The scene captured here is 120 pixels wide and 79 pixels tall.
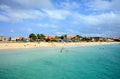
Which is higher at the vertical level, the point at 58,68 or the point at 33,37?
the point at 33,37

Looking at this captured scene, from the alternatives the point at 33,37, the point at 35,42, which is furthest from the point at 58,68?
the point at 33,37

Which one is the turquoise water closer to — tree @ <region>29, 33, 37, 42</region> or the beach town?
the beach town

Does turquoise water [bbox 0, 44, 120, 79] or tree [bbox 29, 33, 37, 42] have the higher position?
tree [bbox 29, 33, 37, 42]

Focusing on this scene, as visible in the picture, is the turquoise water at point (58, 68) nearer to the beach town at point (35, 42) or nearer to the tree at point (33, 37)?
the beach town at point (35, 42)

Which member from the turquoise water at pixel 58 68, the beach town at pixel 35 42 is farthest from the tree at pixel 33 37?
the turquoise water at pixel 58 68

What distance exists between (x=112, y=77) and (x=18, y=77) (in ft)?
28.9

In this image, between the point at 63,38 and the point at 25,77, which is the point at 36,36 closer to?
the point at 63,38

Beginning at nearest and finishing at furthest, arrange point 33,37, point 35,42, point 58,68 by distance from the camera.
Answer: point 58,68
point 35,42
point 33,37

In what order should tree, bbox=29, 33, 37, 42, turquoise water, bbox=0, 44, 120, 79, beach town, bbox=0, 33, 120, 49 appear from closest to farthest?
turquoise water, bbox=0, 44, 120, 79 → beach town, bbox=0, 33, 120, 49 → tree, bbox=29, 33, 37, 42

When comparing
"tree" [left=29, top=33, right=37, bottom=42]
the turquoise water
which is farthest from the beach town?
the turquoise water

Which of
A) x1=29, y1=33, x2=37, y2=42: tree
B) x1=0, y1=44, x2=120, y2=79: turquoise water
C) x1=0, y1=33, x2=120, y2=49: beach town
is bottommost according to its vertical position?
x1=0, y1=44, x2=120, y2=79: turquoise water

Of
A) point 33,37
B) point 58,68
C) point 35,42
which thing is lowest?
point 58,68

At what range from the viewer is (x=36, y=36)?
95.8 meters

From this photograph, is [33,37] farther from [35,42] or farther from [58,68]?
[58,68]
